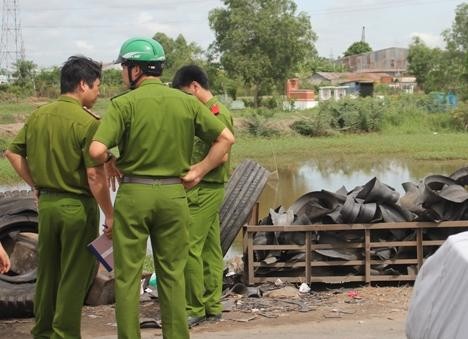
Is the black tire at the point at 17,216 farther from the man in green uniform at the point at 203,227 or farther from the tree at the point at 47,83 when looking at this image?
the tree at the point at 47,83

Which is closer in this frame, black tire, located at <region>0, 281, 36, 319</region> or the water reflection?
black tire, located at <region>0, 281, 36, 319</region>

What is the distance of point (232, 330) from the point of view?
5.57 m

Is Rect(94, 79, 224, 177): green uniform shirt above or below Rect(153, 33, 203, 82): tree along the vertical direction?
below

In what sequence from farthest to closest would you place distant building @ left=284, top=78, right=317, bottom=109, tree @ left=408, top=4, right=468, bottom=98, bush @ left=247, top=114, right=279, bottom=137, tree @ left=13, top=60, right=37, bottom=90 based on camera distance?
tree @ left=13, top=60, right=37, bottom=90 → distant building @ left=284, top=78, right=317, bottom=109 → tree @ left=408, top=4, right=468, bottom=98 → bush @ left=247, top=114, right=279, bottom=137

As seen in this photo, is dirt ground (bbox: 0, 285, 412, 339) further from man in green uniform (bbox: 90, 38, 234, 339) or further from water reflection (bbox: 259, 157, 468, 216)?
water reflection (bbox: 259, 157, 468, 216)

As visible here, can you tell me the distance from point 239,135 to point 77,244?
91.3ft

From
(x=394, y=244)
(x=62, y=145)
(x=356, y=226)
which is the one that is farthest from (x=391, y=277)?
(x=62, y=145)

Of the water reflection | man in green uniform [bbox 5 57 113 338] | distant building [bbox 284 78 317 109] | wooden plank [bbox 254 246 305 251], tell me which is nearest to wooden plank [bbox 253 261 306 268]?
wooden plank [bbox 254 246 305 251]

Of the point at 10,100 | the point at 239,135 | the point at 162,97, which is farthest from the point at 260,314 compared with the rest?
the point at 10,100

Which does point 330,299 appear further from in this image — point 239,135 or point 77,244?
point 239,135

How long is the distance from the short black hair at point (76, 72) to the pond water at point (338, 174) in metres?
10.4

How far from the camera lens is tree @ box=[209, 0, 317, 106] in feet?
165

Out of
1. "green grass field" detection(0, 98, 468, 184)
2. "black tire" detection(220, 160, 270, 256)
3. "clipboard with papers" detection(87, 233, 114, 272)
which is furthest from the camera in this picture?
"green grass field" detection(0, 98, 468, 184)

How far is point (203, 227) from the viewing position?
5746 millimetres
